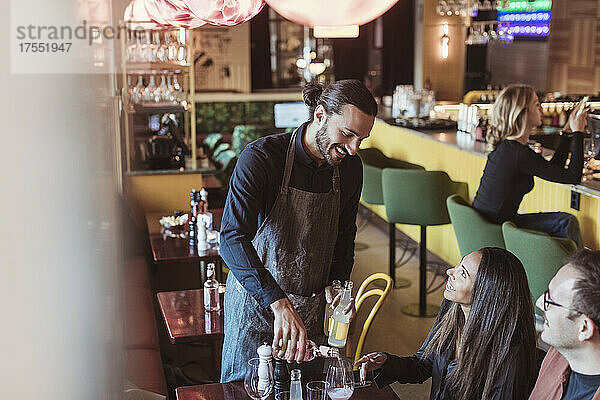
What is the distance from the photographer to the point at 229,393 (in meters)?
2.32

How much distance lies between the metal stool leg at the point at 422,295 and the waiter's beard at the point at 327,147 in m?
2.99

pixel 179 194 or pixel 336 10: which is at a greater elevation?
pixel 336 10

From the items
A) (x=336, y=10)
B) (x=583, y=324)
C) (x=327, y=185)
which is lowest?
(x=583, y=324)

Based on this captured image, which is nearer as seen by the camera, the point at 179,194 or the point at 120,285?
the point at 120,285

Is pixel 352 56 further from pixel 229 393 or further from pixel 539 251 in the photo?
pixel 229 393

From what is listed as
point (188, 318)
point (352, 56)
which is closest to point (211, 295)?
point (188, 318)

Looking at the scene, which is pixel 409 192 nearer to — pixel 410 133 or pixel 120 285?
pixel 410 133

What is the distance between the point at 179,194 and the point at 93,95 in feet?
17.2

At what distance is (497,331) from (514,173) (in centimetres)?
216

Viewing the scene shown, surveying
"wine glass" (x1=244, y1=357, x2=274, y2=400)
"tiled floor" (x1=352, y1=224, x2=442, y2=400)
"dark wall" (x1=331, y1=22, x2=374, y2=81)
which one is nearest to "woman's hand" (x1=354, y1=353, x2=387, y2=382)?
"wine glass" (x1=244, y1=357, x2=274, y2=400)

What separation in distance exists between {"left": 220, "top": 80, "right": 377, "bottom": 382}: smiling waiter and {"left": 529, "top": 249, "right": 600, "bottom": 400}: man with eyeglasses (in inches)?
28.7

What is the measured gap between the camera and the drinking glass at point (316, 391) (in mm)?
2152

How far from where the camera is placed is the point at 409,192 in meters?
5.26

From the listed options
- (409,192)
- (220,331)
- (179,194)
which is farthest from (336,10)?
(179,194)
